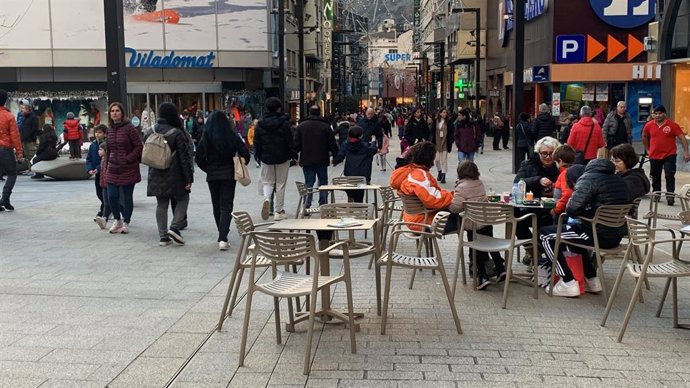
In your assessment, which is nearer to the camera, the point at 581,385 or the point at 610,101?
the point at 581,385

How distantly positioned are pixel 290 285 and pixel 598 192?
3.12 meters

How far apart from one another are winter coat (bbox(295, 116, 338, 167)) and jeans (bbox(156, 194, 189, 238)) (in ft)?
8.80

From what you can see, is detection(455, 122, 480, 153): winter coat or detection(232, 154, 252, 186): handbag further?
detection(455, 122, 480, 153): winter coat

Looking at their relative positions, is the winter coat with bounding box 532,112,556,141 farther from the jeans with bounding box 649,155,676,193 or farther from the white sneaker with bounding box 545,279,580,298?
the white sneaker with bounding box 545,279,580,298

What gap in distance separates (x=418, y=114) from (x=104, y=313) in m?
12.5

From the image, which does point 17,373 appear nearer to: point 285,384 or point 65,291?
point 285,384

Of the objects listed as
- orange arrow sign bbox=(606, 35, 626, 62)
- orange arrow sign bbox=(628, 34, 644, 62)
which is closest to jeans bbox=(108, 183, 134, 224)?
orange arrow sign bbox=(606, 35, 626, 62)

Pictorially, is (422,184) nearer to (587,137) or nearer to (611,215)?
(611,215)

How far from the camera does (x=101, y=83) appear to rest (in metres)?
38.6

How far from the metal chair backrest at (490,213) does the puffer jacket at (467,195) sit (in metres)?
0.33

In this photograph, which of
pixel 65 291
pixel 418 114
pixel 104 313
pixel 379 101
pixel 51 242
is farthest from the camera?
pixel 379 101

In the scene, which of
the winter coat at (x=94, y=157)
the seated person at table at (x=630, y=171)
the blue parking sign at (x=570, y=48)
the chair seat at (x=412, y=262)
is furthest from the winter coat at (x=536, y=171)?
the blue parking sign at (x=570, y=48)

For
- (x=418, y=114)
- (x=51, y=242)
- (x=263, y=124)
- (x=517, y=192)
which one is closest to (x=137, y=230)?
(x=51, y=242)

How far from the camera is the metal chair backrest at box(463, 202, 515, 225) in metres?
6.92
